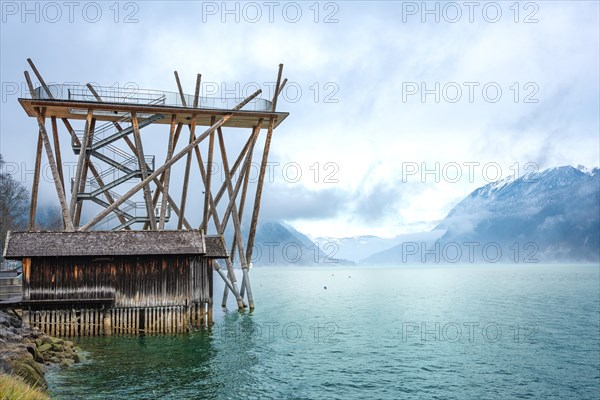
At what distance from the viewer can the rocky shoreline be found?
17859mm

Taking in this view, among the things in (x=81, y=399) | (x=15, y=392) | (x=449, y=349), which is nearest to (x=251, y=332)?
(x=449, y=349)

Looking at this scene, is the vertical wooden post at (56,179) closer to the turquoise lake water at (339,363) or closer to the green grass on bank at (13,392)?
the turquoise lake water at (339,363)

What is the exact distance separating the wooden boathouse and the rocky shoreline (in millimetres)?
2251

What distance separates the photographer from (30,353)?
21.6 metres

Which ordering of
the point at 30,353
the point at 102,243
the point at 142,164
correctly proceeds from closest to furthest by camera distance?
the point at 30,353 < the point at 102,243 < the point at 142,164

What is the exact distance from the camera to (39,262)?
29.6m

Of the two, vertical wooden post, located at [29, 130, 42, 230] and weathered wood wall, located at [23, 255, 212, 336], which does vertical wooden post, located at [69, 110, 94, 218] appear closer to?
vertical wooden post, located at [29, 130, 42, 230]

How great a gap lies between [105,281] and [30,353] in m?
8.86

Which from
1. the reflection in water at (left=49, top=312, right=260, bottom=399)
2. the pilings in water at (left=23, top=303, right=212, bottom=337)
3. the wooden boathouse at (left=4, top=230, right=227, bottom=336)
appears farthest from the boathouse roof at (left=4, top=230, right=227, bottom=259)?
the reflection in water at (left=49, top=312, right=260, bottom=399)

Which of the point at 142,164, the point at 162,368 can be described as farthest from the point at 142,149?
the point at 162,368

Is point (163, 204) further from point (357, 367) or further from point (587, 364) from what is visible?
point (587, 364)

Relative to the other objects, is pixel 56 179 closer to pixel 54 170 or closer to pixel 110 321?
pixel 54 170

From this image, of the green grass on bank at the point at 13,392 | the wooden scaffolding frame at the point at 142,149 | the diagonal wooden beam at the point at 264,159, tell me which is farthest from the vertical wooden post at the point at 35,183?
the green grass on bank at the point at 13,392

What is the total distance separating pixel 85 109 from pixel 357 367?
24.0 m
